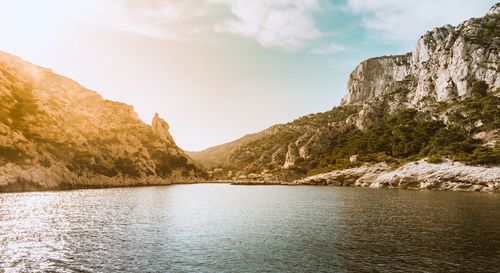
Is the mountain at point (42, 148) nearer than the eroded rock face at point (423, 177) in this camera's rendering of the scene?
No

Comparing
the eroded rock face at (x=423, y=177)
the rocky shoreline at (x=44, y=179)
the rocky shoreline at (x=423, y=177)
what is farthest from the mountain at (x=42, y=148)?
the eroded rock face at (x=423, y=177)

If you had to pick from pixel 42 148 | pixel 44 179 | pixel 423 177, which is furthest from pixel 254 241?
pixel 42 148

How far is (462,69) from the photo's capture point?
19050cm

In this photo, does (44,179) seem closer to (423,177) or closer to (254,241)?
(254,241)

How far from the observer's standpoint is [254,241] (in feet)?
145

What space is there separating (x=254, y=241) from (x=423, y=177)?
11521 cm

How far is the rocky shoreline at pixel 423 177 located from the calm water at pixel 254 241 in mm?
57447

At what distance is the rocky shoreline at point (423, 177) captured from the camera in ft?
393

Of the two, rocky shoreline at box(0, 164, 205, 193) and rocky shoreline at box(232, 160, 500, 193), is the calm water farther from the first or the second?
rocky shoreline at box(0, 164, 205, 193)

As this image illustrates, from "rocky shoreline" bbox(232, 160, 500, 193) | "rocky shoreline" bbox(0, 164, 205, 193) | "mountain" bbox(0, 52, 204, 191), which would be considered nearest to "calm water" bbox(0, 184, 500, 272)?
"rocky shoreline" bbox(232, 160, 500, 193)

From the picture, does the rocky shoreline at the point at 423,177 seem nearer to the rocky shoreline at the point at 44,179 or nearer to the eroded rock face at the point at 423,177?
the eroded rock face at the point at 423,177

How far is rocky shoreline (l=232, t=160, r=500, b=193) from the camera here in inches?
4712

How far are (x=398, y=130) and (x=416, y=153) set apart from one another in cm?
2230

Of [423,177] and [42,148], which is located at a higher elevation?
[42,148]
